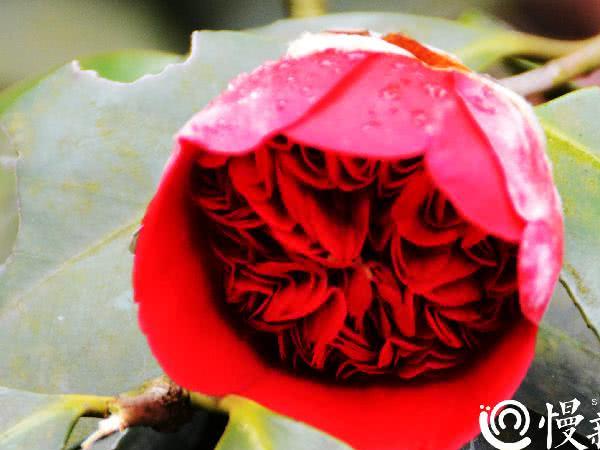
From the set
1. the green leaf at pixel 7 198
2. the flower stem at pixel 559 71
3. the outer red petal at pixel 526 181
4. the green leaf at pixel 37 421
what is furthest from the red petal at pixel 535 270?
the green leaf at pixel 7 198

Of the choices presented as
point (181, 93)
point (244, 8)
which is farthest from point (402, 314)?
point (244, 8)

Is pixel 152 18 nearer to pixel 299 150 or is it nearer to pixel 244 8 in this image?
pixel 244 8

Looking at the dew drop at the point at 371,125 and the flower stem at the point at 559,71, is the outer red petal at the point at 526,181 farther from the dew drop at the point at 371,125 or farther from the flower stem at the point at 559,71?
the flower stem at the point at 559,71

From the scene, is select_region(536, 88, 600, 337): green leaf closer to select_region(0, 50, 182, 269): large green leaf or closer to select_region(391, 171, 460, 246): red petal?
select_region(391, 171, 460, 246): red petal

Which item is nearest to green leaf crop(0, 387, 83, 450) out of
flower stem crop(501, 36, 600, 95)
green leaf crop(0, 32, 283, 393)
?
green leaf crop(0, 32, 283, 393)

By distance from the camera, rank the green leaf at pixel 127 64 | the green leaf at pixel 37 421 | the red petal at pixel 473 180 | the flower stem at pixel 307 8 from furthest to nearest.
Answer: the flower stem at pixel 307 8, the green leaf at pixel 127 64, the green leaf at pixel 37 421, the red petal at pixel 473 180

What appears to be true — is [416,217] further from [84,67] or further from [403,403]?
[84,67]
